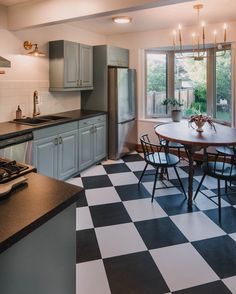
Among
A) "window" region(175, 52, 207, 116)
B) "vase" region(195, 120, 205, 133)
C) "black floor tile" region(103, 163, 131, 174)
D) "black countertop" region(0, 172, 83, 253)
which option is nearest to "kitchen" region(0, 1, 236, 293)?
"window" region(175, 52, 207, 116)

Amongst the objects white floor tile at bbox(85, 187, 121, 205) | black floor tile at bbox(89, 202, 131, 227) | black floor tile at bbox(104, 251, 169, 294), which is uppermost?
white floor tile at bbox(85, 187, 121, 205)

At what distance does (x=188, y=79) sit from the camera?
516 cm

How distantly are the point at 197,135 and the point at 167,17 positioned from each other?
191 cm

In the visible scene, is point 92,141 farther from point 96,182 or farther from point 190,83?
point 190,83

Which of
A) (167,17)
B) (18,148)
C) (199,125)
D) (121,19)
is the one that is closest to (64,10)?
(121,19)

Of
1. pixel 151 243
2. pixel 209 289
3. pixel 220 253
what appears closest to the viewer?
pixel 209 289

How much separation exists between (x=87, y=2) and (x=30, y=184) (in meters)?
2.04

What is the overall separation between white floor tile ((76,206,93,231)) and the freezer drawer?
1.85 m

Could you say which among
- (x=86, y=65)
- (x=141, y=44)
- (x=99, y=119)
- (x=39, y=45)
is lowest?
(x=99, y=119)

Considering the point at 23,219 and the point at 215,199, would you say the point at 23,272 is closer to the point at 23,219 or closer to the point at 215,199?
the point at 23,219

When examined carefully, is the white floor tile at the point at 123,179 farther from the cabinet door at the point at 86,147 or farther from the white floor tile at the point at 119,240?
the white floor tile at the point at 119,240

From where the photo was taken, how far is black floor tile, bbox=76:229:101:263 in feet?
7.14

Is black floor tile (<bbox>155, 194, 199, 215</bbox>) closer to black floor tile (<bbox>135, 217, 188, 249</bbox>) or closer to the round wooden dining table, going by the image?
the round wooden dining table

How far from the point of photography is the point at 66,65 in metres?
3.99
